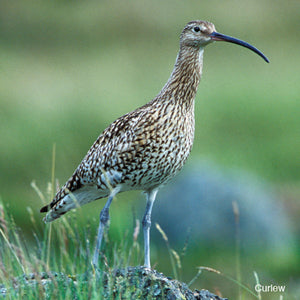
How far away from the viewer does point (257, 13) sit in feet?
124

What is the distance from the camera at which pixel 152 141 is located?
7.94m

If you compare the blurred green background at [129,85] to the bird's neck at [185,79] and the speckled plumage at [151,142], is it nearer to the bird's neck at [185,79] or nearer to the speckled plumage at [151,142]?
the speckled plumage at [151,142]

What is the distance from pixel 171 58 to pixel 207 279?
19207 millimetres

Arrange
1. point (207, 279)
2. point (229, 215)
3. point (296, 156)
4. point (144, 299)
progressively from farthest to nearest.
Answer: point (296, 156) → point (229, 215) → point (207, 279) → point (144, 299)

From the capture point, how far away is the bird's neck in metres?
8.30

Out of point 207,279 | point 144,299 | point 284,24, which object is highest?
point 284,24

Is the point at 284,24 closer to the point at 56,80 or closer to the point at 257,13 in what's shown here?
the point at 257,13

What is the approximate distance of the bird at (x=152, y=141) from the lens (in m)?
7.94

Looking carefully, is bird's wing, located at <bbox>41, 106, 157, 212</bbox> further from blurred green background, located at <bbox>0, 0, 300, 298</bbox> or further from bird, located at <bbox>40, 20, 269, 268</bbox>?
blurred green background, located at <bbox>0, 0, 300, 298</bbox>

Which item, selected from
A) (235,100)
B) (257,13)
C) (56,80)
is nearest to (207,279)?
(235,100)

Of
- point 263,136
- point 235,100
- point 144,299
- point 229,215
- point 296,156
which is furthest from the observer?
point 235,100

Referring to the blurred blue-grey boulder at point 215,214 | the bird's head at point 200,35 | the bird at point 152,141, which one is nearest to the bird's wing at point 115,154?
the bird at point 152,141

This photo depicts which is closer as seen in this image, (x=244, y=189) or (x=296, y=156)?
(x=244, y=189)

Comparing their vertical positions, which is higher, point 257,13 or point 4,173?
point 257,13
